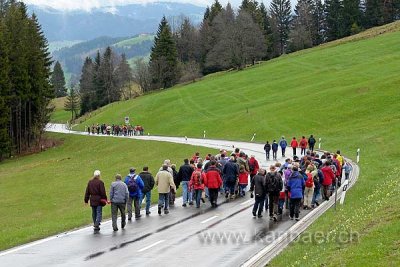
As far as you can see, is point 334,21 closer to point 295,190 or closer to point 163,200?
point 163,200

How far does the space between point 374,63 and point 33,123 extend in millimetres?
46542

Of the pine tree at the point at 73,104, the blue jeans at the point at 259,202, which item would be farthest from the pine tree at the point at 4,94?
the pine tree at the point at 73,104

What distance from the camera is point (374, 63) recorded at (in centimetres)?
7694

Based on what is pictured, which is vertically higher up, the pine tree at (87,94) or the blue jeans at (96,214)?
the pine tree at (87,94)

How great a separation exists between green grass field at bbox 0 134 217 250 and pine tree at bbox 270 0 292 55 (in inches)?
2957

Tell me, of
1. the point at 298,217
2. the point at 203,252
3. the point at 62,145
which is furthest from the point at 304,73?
the point at 203,252

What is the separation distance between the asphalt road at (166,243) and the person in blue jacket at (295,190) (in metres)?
0.43

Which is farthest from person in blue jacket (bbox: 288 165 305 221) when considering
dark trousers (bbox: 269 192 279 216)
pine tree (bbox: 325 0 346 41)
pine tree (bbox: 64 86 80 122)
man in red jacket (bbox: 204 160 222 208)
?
pine tree (bbox: 64 86 80 122)

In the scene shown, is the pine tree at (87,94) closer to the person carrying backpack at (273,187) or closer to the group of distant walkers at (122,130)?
the group of distant walkers at (122,130)

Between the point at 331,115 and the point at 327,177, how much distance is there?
36977 millimetres

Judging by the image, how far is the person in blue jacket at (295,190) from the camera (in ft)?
63.8

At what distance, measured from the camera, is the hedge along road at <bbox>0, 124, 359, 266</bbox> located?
1434 cm

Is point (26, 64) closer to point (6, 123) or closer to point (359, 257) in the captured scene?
point (6, 123)

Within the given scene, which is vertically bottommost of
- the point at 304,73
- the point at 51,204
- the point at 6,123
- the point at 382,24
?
the point at 51,204
